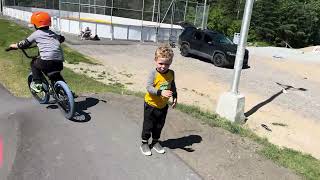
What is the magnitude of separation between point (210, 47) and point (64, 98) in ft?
48.2

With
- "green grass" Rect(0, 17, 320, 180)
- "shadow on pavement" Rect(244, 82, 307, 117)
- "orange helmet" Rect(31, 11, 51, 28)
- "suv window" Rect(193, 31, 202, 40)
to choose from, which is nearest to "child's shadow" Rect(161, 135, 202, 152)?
"green grass" Rect(0, 17, 320, 180)

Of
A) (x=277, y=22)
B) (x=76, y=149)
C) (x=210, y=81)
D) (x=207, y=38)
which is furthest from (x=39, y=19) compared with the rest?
(x=277, y=22)

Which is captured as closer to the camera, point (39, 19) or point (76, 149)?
point (76, 149)

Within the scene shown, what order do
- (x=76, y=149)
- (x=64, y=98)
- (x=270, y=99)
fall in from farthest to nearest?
(x=270, y=99) < (x=64, y=98) < (x=76, y=149)

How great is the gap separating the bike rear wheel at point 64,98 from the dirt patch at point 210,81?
4.52 meters

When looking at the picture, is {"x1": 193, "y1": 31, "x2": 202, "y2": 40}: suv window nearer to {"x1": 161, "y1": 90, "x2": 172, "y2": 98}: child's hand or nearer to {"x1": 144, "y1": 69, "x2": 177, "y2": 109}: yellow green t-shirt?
{"x1": 144, "y1": 69, "x2": 177, "y2": 109}: yellow green t-shirt

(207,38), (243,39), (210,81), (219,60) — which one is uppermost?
(243,39)

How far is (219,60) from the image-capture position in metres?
20.2

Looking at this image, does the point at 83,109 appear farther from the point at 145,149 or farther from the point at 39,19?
the point at 145,149

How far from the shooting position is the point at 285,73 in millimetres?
20672

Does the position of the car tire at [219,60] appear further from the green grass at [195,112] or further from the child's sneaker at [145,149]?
the child's sneaker at [145,149]

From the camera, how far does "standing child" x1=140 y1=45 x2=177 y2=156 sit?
5207 mm

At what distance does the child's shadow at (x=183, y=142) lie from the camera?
6.23 metres

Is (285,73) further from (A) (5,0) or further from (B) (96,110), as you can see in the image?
(A) (5,0)
